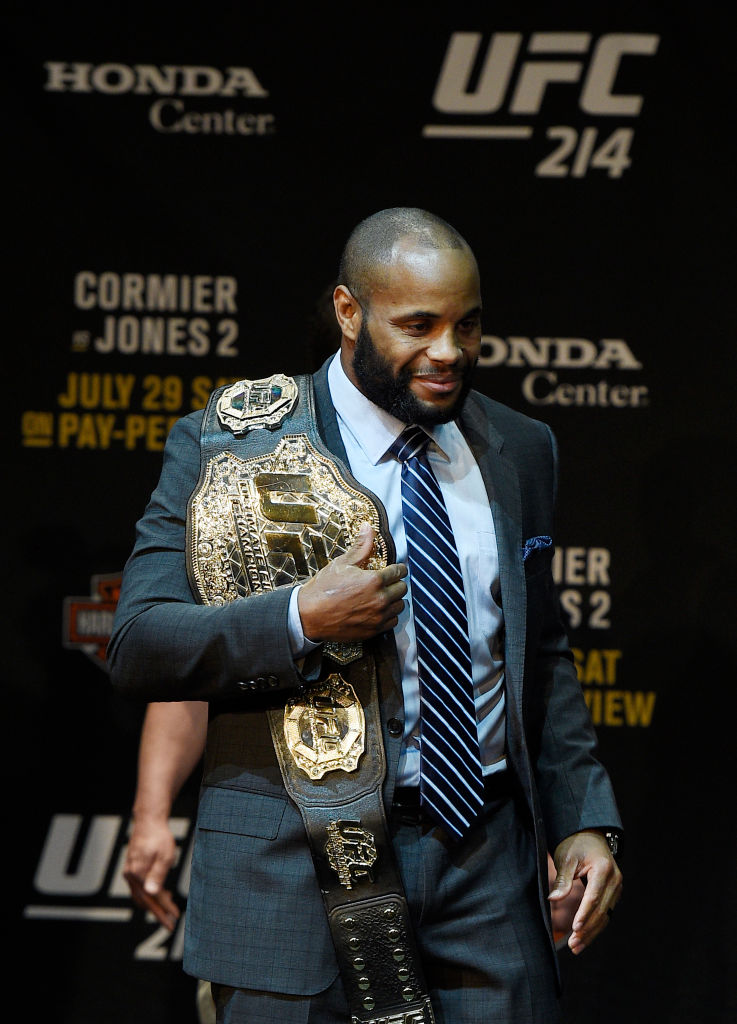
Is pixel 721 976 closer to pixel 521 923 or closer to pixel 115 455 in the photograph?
pixel 521 923

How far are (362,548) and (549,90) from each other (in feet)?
7.74

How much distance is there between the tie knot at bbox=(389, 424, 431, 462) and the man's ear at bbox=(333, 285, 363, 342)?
17cm

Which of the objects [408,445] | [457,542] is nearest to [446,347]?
[408,445]

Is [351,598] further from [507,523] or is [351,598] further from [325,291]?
[325,291]

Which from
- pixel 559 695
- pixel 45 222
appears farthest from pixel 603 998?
pixel 45 222

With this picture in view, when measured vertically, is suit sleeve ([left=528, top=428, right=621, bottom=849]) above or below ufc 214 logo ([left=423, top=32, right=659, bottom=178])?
below

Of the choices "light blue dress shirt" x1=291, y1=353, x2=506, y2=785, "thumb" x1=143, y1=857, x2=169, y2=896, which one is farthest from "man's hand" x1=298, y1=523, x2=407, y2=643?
"thumb" x1=143, y1=857, x2=169, y2=896

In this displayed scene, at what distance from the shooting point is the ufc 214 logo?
12.6 feet

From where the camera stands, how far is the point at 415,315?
6.77 feet

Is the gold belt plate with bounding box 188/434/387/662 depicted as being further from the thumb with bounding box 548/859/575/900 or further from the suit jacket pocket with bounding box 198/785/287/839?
the thumb with bounding box 548/859/575/900

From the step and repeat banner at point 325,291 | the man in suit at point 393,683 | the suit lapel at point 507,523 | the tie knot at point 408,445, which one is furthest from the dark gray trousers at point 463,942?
the step and repeat banner at point 325,291

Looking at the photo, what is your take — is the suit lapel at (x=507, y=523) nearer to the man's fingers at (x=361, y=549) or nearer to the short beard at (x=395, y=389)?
the short beard at (x=395, y=389)

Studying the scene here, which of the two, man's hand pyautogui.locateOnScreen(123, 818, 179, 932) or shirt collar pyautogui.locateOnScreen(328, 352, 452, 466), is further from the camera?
man's hand pyautogui.locateOnScreen(123, 818, 179, 932)

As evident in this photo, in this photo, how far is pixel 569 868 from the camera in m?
2.20
